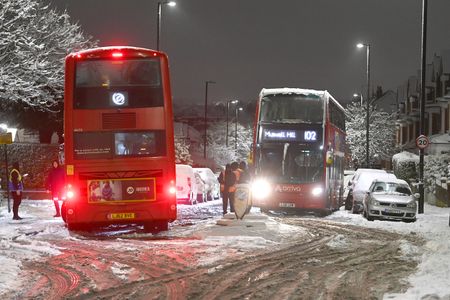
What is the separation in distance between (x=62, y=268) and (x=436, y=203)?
2510 centimetres

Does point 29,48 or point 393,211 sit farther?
point 29,48

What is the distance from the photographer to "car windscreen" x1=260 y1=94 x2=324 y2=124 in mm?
23688

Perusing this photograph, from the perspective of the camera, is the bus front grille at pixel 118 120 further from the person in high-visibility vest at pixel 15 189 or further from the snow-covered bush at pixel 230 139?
the snow-covered bush at pixel 230 139

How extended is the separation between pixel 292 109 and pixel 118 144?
9407mm

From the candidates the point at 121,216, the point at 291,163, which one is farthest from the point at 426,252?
the point at 291,163

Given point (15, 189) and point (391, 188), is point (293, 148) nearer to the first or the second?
point (391, 188)

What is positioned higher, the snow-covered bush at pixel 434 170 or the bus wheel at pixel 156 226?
the snow-covered bush at pixel 434 170

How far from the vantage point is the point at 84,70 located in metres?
15.7

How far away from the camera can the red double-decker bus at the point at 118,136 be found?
51.2 feet

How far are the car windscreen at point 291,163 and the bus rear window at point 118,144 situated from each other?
29.3 ft

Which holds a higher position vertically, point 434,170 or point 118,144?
point 118,144

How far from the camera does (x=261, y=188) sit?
81.7 ft

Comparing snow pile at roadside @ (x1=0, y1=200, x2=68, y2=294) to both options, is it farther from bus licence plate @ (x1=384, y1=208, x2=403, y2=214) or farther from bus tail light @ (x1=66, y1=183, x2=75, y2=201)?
bus licence plate @ (x1=384, y1=208, x2=403, y2=214)

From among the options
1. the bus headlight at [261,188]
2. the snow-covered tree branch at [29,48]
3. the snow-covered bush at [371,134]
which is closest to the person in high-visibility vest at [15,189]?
the snow-covered tree branch at [29,48]
